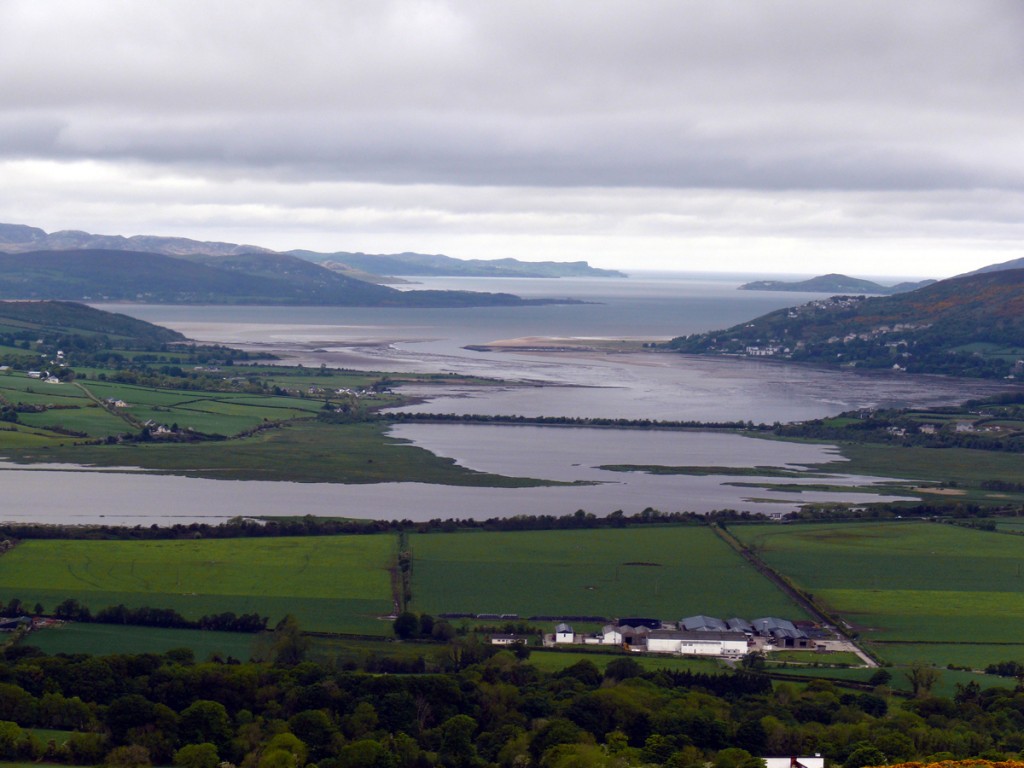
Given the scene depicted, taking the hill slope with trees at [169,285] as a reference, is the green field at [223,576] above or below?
below

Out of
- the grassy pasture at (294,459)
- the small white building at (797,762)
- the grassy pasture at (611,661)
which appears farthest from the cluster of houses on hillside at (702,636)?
the grassy pasture at (294,459)

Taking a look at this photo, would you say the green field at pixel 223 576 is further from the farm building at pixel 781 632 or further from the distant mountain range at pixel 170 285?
the distant mountain range at pixel 170 285

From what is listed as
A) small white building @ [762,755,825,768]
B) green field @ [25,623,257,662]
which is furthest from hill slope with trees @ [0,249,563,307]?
small white building @ [762,755,825,768]

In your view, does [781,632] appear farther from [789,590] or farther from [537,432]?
[537,432]

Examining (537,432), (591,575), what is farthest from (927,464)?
(591,575)

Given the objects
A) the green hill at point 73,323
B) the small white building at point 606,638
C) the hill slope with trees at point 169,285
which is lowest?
the small white building at point 606,638

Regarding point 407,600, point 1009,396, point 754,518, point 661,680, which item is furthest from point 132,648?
point 1009,396

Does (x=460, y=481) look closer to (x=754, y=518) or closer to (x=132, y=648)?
(x=754, y=518)
